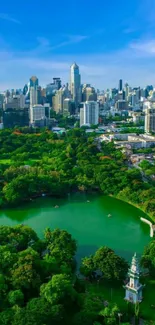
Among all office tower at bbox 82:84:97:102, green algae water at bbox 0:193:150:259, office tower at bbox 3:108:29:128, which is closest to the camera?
green algae water at bbox 0:193:150:259

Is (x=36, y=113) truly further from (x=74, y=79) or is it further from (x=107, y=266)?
(x=107, y=266)

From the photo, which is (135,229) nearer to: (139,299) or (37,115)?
(139,299)

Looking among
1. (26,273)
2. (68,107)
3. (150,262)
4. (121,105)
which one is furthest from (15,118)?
(26,273)

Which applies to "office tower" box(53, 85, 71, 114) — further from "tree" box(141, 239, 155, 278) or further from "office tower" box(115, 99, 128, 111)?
"tree" box(141, 239, 155, 278)

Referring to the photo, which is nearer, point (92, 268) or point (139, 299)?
point (139, 299)

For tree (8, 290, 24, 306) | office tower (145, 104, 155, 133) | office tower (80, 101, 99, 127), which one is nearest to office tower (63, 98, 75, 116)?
office tower (80, 101, 99, 127)

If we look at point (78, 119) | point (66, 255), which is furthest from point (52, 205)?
point (78, 119)

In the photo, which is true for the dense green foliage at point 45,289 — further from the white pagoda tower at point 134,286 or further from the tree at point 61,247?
the white pagoda tower at point 134,286
